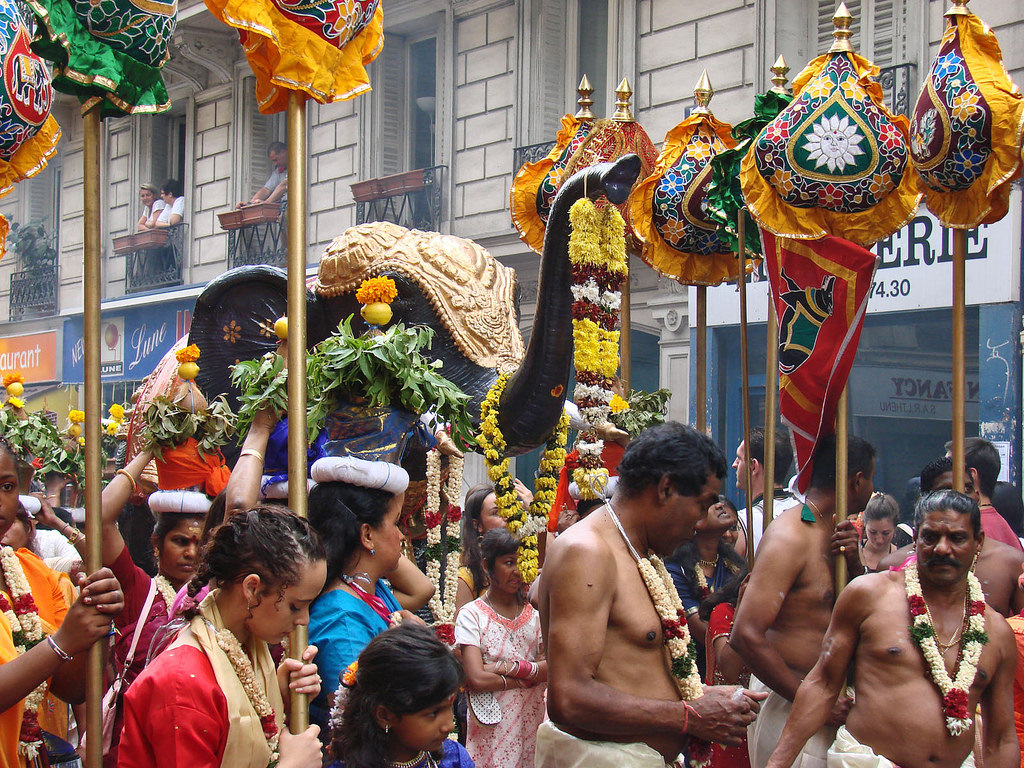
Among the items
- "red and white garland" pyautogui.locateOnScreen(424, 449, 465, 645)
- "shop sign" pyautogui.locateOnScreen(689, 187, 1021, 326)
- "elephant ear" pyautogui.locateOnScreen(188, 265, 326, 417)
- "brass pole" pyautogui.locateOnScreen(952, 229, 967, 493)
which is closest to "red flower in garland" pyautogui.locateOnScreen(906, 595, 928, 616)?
"brass pole" pyautogui.locateOnScreen(952, 229, 967, 493)

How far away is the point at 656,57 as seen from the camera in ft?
44.7

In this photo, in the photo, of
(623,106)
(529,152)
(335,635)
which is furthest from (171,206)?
(335,635)

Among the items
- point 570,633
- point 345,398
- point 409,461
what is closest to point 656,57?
point 409,461

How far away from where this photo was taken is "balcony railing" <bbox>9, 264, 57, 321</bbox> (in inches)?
904

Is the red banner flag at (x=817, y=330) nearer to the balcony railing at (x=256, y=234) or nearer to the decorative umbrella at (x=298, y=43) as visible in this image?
the decorative umbrella at (x=298, y=43)

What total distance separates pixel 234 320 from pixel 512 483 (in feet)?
6.11

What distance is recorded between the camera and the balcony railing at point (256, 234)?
58.7ft

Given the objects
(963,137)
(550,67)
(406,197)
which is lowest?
(963,137)

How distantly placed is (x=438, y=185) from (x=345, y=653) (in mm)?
13014

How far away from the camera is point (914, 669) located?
150 inches

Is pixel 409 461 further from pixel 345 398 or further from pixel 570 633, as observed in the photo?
pixel 570 633

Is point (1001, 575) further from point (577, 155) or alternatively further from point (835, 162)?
point (577, 155)

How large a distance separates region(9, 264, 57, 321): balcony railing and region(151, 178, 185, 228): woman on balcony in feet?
11.7

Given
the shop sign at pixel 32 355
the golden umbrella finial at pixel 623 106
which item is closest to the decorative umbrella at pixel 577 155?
the golden umbrella finial at pixel 623 106
